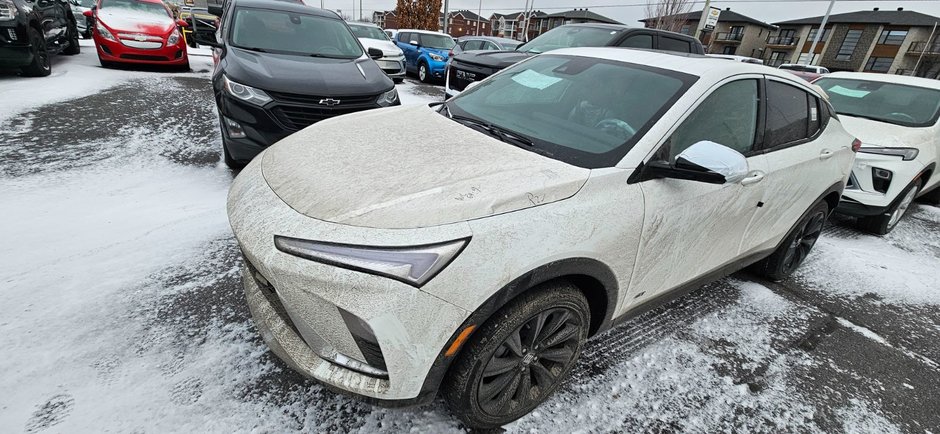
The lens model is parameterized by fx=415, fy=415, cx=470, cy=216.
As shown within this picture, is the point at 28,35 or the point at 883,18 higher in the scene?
the point at 883,18

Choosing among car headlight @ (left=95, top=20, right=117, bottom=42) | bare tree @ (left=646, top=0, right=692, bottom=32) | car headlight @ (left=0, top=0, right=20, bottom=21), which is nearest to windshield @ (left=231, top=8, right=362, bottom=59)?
car headlight @ (left=0, top=0, right=20, bottom=21)

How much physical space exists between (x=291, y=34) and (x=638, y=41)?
512cm

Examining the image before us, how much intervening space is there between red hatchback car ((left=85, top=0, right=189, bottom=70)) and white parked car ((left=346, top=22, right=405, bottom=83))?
3.67 m

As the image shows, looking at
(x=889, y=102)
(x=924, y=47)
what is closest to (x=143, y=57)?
(x=889, y=102)

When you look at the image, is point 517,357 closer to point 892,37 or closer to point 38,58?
point 38,58

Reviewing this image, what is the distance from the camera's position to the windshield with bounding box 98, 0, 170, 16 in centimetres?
829

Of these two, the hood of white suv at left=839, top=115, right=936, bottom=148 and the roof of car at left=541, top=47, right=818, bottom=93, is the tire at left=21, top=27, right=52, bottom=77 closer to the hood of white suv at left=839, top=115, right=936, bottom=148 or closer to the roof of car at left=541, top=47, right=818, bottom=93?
the roof of car at left=541, top=47, right=818, bottom=93

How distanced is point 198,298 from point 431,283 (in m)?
1.86

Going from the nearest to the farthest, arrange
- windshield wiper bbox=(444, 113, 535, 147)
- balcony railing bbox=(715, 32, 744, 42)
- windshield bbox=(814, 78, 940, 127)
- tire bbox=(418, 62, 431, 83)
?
windshield wiper bbox=(444, 113, 535, 147) → windshield bbox=(814, 78, 940, 127) → tire bbox=(418, 62, 431, 83) → balcony railing bbox=(715, 32, 744, 42)

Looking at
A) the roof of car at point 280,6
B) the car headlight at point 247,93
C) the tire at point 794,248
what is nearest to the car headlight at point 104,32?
the roof of car at point 280,6

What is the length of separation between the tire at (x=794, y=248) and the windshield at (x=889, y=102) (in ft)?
8.82

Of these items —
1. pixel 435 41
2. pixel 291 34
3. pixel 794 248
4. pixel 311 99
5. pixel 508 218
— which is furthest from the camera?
pixel 435 41

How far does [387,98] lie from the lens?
14.9 ft

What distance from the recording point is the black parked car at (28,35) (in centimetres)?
584
